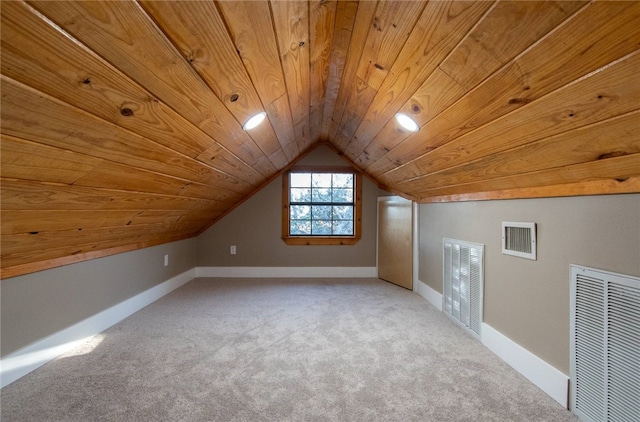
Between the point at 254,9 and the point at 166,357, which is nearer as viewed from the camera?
the point at 254,9

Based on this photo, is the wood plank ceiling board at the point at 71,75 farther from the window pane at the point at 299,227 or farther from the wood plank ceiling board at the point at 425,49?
Result: the window pane at the point at 299,227

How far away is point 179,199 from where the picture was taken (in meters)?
2.43

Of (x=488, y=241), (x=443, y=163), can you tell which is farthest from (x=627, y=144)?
(x=488, y=241)

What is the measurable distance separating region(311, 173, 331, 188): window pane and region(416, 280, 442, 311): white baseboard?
1896 mm

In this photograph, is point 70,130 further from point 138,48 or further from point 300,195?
point 300,195

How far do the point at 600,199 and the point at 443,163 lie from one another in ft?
2.89

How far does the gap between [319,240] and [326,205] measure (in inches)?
21.2

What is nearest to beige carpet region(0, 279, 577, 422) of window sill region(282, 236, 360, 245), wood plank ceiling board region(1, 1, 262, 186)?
wood plank ceiling board region(1, 1, 262, 186)

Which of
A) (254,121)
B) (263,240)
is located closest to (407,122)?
(254,121)

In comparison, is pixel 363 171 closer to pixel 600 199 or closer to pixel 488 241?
pixel 488 241

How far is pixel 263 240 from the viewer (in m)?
4.38

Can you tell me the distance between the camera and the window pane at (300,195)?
4480 mm

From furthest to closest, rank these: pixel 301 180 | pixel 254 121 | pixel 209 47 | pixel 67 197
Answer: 1. pixel 301 180
2. pixel 254 121
3. pixel 67 197
4. pixel 209 47

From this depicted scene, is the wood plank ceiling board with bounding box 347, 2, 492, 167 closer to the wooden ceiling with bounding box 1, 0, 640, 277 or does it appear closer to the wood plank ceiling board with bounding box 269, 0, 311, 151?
the wooden ceiling with bounding box 1, 0, 640, 277
